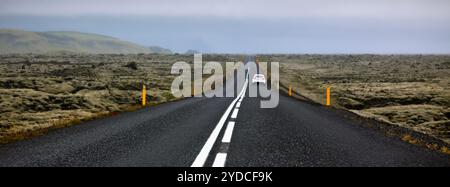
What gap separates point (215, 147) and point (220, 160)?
1292 millimetres

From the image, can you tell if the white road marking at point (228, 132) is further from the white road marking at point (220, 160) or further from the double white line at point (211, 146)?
the white road marking at point (220, 160)

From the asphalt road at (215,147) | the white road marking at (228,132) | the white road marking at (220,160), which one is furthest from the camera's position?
the white road marking at (228,132)

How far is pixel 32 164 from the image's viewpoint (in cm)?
686

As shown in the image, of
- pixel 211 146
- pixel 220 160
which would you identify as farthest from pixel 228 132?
pixel 220 160

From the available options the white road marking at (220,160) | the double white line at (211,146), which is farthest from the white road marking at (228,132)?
the white road marking at (220,160)

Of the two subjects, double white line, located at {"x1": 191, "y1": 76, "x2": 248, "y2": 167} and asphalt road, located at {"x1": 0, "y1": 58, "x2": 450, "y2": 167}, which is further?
asphalt road, located at {"x1": 0, "y1": 58, "x2": 450, "y2": 167}

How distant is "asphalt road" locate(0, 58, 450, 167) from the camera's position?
7199 mm

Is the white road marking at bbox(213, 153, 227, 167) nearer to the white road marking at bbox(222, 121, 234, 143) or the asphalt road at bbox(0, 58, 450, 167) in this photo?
the asphalt road at bbox(0, 58, 450, 167)

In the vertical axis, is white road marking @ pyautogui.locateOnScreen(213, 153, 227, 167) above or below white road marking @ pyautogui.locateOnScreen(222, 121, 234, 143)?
above

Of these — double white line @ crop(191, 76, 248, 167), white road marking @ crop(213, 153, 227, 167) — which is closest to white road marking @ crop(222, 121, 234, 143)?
double white line @ crop(191, 76, 248, 167)

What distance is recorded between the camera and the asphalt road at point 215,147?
720 centimetres

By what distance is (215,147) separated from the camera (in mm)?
8430
